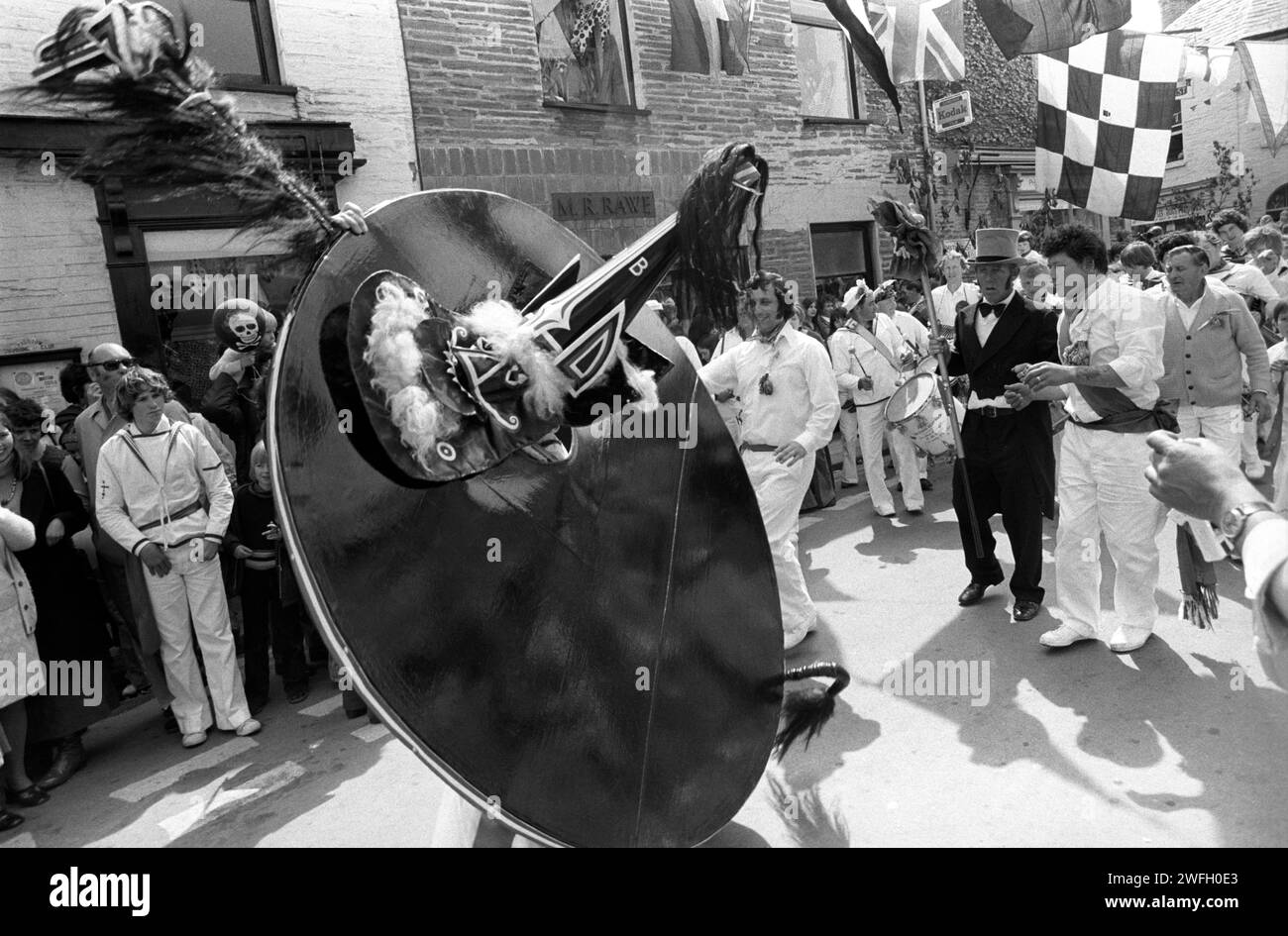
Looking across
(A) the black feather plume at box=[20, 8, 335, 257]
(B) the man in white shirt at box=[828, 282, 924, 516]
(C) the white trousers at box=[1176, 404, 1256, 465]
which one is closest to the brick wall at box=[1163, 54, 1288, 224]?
(B) the man in white shirt at box=[828, 282, 924, 516]

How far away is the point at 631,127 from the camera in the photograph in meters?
10.9

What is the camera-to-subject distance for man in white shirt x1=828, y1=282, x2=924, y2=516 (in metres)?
7.40

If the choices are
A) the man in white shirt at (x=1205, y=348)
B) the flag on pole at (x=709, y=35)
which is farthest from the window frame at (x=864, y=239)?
the man in white shirt at (x=1205, y=348)

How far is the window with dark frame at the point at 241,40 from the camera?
7.85 meters

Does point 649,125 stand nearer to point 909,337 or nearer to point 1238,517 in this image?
point 909,337

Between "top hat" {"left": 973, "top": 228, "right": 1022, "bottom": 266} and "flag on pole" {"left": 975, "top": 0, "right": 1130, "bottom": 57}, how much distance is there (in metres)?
4.26

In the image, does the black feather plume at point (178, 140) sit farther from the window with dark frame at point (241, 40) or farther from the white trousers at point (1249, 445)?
the white trousers at point (1249, 445)

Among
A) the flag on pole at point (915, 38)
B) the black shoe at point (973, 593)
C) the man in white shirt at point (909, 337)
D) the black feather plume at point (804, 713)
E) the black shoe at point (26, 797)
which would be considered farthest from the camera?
the flag on pole at point (915, 38)

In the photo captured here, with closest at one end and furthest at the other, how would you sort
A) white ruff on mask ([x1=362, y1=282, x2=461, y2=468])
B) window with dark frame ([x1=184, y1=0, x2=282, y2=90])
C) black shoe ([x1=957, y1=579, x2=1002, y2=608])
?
1. white ruff on mask ([x1=362, y1=282, x2=461, y2=468])
2. black shoe ([x1=957, y1=579, x2=1002, y2=608])
3. window with dark frame ([x1=184, y1=0, x2=282, y2=90])

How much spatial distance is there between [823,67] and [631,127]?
4.13 m

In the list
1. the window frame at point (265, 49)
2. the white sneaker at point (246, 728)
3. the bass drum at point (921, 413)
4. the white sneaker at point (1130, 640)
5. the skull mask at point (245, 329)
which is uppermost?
the window frame at point (265, 49)

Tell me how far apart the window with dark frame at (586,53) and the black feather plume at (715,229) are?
28.9ft

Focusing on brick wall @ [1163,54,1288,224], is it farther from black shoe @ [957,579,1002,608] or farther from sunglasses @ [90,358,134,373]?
sunglasses @ [90,358,134,373]

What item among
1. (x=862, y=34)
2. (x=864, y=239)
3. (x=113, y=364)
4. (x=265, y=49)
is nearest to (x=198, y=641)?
(x=113, y=364)
